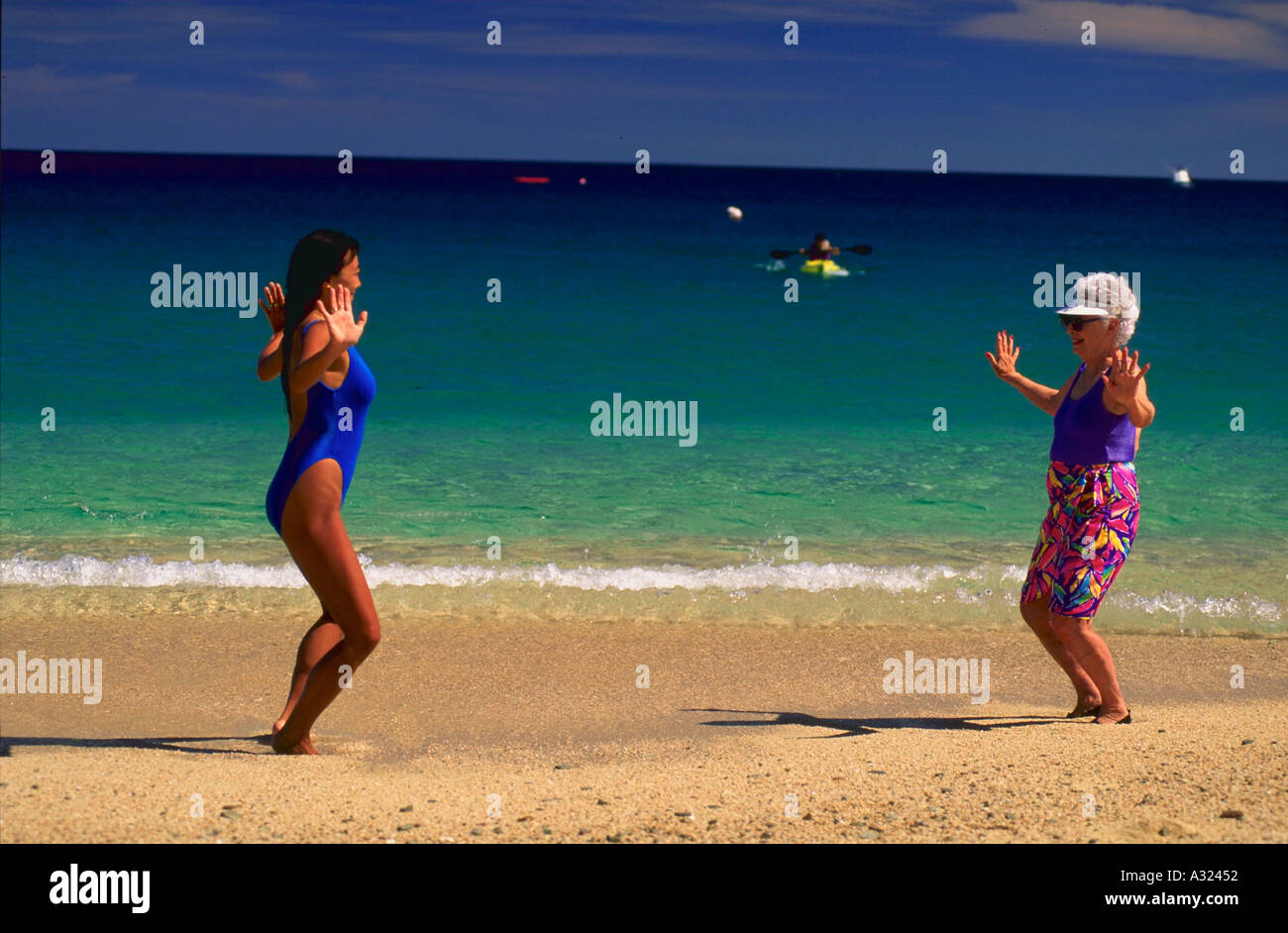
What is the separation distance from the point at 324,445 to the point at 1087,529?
2.70 meters

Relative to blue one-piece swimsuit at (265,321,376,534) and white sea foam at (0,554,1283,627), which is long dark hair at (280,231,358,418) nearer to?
blue one-piece swimsuit at (265,321,376,534)

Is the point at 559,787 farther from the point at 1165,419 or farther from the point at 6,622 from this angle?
the point at 1165,419

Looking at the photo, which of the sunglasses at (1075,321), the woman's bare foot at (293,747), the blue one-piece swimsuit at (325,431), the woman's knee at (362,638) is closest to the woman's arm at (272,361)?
the blue one-piece swimsuit at (325,431)

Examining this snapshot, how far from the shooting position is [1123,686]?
5.46 metres

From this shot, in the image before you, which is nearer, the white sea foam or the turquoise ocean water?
the white sea foam

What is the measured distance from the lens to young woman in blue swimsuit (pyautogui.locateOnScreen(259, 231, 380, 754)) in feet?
12.8

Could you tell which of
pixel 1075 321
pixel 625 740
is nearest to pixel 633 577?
pixel 625 740

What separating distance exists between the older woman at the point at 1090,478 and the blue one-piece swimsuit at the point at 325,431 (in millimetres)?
2259

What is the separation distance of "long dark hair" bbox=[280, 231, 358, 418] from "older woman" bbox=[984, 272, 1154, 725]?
2328 mm

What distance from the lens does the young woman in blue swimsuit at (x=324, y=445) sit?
3900mm

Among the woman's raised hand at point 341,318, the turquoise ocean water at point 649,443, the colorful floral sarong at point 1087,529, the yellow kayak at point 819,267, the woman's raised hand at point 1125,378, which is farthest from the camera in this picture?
the yellow kayak at point 819,267

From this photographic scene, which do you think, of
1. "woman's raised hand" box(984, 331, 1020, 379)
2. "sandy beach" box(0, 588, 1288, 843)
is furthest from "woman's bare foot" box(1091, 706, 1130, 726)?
"woman's raised hand" box(984, 331, 1020, 379)

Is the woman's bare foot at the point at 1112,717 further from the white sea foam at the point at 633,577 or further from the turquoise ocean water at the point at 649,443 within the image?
the white sea foam at the point at 633,577
